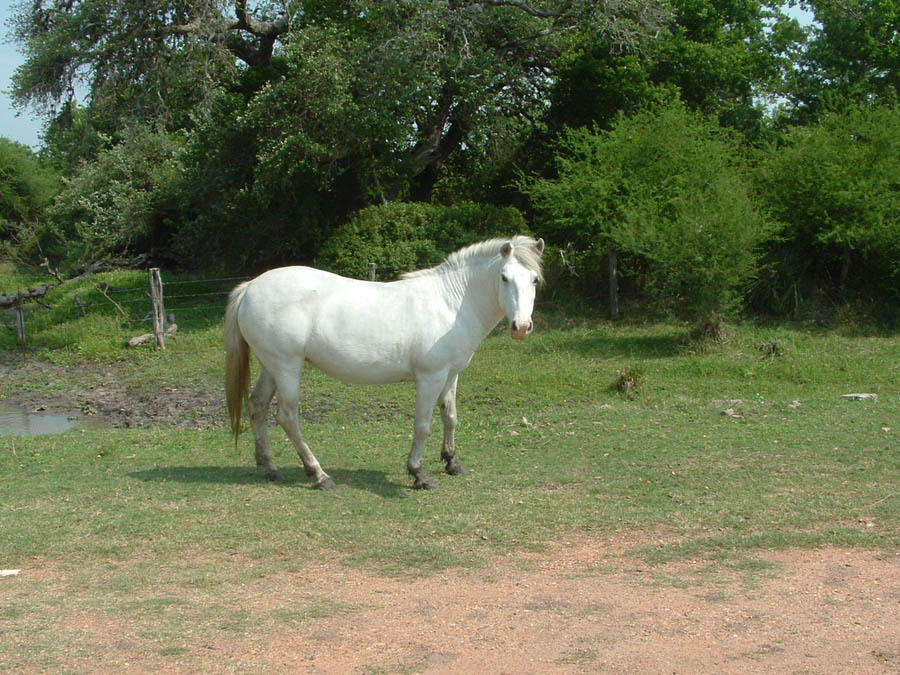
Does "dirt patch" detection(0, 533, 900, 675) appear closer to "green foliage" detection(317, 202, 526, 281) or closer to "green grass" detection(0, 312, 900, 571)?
"green grass" detection(0, 312, 900, 571)

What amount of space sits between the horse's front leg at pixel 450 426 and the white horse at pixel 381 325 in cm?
10

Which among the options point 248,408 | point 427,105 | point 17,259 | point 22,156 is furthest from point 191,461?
point 22,156

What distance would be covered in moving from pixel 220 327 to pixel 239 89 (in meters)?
7.28

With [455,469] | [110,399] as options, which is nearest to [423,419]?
[455,469]

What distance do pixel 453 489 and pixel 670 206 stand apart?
11275mm

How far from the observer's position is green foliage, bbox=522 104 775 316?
14.4 metres

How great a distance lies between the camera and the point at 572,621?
4473 millimetres

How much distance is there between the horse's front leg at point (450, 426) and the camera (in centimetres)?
744

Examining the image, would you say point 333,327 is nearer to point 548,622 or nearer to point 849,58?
point 548,622

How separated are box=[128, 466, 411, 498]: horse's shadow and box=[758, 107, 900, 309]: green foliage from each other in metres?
11.0

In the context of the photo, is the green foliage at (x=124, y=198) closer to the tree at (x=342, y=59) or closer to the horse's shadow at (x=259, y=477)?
the tree at (x=342, y=59)

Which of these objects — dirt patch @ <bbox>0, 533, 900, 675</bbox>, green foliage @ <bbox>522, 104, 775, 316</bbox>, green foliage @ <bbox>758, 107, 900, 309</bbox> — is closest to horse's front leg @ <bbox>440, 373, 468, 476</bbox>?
dirt patch @ <bbox>0, 533, 900, 675</bbox>

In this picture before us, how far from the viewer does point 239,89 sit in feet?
71.9

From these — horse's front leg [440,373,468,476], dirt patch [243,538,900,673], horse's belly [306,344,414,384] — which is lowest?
dirt patch [243,538,900,673]
